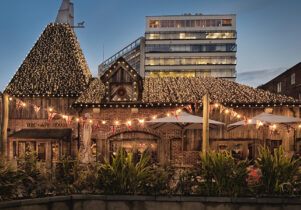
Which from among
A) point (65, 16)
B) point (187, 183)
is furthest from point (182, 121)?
point (65, 16)

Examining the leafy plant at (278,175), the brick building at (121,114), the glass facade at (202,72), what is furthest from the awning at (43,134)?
the glass facade at (202,72)

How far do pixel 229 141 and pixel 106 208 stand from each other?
9.30 m

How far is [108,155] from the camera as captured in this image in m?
11.9

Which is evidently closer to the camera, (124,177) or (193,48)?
(124,177)

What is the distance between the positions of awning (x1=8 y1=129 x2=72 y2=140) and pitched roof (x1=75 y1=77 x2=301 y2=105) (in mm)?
2250

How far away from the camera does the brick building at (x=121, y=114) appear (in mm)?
11438

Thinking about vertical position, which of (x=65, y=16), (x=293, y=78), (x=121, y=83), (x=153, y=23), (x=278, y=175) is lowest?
(x=278, y=175)

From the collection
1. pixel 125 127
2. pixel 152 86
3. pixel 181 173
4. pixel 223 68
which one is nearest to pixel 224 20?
pixel 223 68

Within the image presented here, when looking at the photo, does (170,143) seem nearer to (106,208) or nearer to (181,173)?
(181,173)

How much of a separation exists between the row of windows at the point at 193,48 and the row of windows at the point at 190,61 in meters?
2.23

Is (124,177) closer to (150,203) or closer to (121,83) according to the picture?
(150,203)

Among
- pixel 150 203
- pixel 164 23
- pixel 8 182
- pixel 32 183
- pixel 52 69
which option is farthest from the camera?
pixel 164 23

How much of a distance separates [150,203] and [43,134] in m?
9.46

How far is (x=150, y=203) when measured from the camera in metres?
4.77
